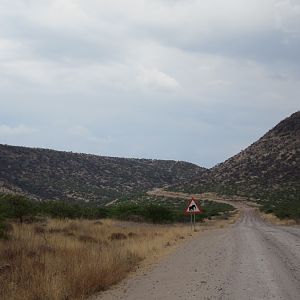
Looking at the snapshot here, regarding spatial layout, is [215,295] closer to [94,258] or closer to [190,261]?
[94,258]

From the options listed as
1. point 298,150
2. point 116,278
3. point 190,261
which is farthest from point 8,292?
point 298,150

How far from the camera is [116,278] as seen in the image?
12906mm

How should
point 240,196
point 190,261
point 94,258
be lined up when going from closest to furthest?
point 94,258
point 190,261
point 240,196

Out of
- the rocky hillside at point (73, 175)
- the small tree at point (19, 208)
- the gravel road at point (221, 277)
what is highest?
the rocky hillside at point (73, 175)

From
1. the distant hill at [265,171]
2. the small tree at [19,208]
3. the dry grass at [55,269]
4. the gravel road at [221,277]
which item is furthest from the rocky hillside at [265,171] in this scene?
the dry grass at [55,269]

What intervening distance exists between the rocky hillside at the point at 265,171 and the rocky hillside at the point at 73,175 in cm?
1497

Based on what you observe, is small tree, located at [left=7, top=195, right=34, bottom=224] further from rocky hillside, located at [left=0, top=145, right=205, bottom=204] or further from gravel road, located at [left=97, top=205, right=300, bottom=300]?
rocky hillside, located at [left=0, top=145, right=205, bottom=204]

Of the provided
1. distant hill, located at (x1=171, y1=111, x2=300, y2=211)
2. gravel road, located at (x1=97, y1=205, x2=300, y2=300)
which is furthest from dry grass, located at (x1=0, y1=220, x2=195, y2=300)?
distant hill, located at (x1=171, y1=111, x2=300, y2=211)

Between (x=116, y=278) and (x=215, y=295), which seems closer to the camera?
(x=215, y=295)

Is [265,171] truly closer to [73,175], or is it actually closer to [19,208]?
[73,175]

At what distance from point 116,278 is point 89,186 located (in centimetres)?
9523

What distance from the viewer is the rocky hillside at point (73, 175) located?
91.6 meters

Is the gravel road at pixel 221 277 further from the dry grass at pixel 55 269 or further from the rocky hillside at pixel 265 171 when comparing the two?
the rocky hillside at pixel 265 171

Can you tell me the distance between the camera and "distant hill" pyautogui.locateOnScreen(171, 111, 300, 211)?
10083 centimetres
